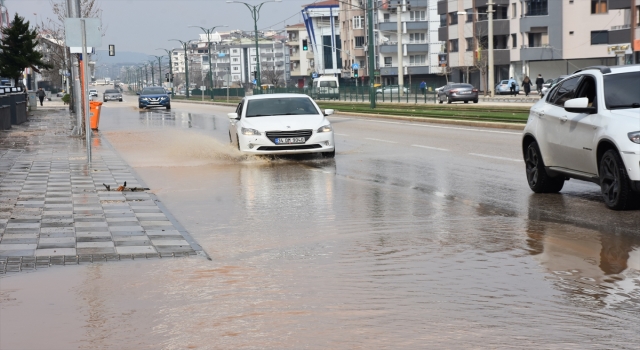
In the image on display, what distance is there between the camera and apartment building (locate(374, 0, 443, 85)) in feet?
420

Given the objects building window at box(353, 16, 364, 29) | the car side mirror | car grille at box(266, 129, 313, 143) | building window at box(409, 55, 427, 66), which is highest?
building window at box(353, 16, 364, 29)

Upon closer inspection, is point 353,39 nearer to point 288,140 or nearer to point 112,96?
point 112,96

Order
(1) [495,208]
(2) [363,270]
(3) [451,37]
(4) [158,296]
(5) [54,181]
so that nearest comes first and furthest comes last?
(4) [158,296] → (2) [363,270] → (1) [495,208] → (5) [54,181] → (3) [451,37]

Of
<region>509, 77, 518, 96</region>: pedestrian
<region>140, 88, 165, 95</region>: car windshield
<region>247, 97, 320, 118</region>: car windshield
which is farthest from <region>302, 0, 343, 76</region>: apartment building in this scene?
<region>247, 97, 320, 118</region>: car windshield

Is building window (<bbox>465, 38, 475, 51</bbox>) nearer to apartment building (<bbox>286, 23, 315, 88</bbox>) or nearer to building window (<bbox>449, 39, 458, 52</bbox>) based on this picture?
building window (<bbox>449, 39, 458, 52</bbox>)

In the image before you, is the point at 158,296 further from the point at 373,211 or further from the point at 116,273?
the point at 373,211

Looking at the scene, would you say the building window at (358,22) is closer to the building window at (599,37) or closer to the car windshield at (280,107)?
the building window at (599,37)

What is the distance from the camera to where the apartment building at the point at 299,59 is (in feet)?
586

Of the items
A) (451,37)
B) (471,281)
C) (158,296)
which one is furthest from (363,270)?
(451,37)

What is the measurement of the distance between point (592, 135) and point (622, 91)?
634 mm

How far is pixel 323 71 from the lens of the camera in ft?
509

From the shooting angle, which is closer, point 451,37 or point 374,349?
point 374,349

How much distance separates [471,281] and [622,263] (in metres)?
1.33

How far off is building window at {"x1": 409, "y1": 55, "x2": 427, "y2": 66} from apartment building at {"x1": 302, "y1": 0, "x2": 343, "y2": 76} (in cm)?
2191
